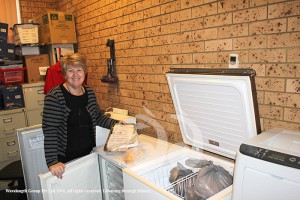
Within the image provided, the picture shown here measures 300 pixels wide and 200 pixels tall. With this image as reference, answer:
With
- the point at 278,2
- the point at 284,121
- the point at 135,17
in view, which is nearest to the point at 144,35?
the point at 135,17

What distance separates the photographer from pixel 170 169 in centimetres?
186

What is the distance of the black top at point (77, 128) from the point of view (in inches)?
76.6

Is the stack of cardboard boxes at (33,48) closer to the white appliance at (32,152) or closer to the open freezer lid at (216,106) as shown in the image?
the white appliance at (32,152)

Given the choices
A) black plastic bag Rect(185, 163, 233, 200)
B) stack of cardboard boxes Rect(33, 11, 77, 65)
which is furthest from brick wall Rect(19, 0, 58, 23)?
black plastic bag Rect(185, 163, 233, 200)

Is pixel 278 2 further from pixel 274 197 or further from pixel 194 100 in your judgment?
pixel 274 197

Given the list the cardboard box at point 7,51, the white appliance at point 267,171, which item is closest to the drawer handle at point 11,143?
the cardboard box at point 7,51

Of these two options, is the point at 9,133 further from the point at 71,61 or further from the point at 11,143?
the point at 71,61

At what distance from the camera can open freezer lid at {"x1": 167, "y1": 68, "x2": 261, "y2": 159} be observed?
135 centimetres

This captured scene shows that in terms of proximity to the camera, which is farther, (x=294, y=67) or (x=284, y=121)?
(x=284, y=121)

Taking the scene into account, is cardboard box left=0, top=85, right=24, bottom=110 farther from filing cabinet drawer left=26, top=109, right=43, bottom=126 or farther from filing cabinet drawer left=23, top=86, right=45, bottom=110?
filing cabinet drawer left=26, top=109, right=43, bottom=126

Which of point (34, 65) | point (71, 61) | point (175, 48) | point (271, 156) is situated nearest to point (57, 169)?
point (71, 61)

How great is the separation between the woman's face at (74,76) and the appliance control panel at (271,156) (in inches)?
53.4

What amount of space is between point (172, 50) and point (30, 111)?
252 centimetres

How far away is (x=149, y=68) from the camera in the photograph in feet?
7.93
